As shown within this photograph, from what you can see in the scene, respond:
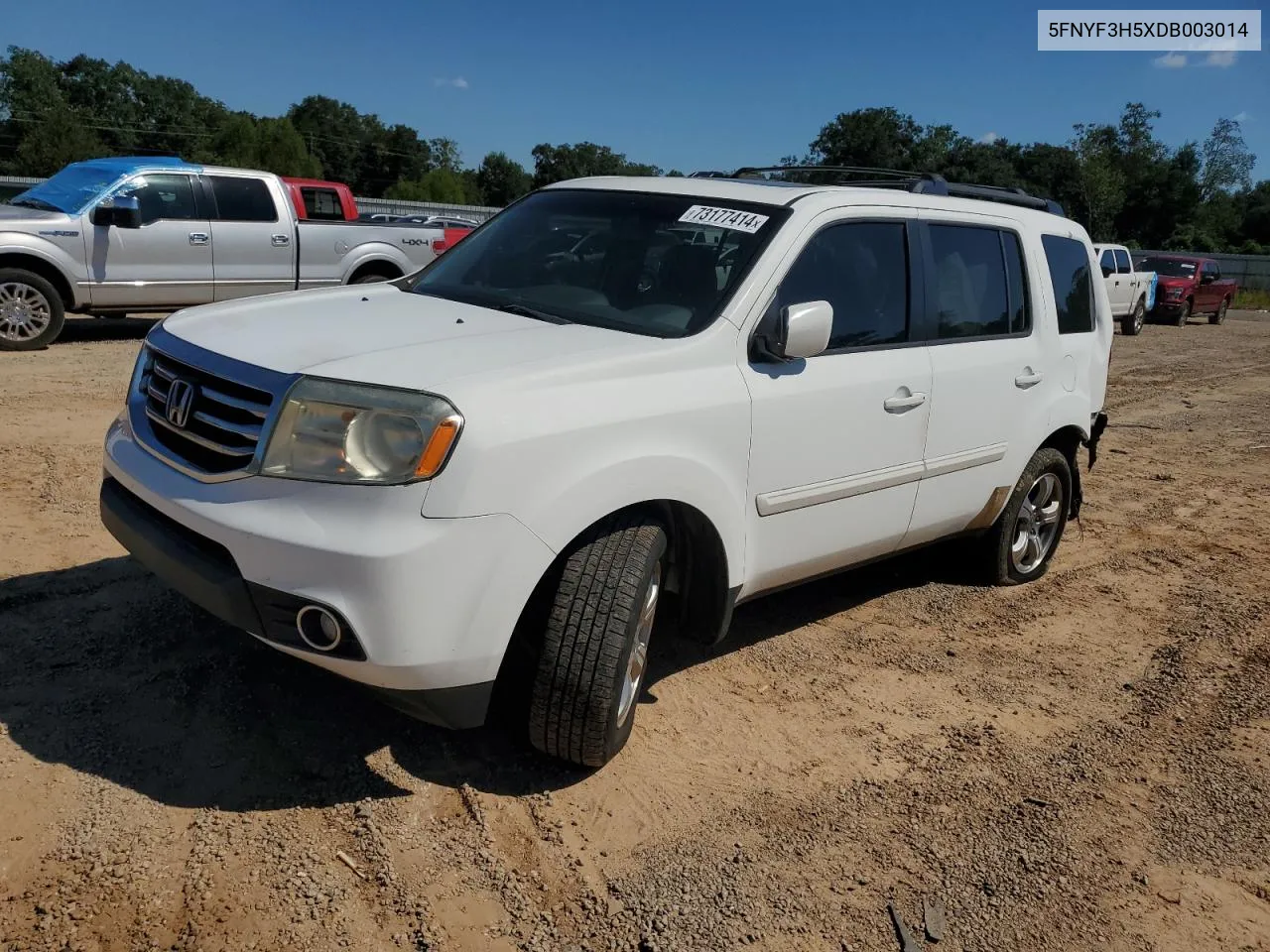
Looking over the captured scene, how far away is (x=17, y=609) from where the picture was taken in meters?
4.00

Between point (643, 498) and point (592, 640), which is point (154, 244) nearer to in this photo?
point (643, 498)

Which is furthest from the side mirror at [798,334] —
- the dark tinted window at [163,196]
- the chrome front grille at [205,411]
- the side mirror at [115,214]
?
the dark tinted window at [163,196]

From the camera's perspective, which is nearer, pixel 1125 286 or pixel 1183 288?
pixel 1125 286

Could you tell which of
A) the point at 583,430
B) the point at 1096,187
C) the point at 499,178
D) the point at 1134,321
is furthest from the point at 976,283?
the point at 499,178

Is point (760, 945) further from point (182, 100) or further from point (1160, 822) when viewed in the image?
point (182, 100)

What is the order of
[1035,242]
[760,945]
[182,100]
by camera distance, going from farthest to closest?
1. [182,100]
2. [1035,242]
3. [760,945]

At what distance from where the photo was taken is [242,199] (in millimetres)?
11523

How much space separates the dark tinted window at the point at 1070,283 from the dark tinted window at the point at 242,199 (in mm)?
9059

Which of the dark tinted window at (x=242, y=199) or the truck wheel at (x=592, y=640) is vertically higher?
the dark tinted window at (x=242, y=199)

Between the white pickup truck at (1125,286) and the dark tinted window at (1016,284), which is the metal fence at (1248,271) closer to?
the white pickup truck at (1125,286)

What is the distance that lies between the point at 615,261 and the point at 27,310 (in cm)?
855

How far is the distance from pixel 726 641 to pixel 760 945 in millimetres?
1898

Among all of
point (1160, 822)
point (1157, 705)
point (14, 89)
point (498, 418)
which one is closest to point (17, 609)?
point (498, 418)

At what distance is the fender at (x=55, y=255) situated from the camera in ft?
32.4
